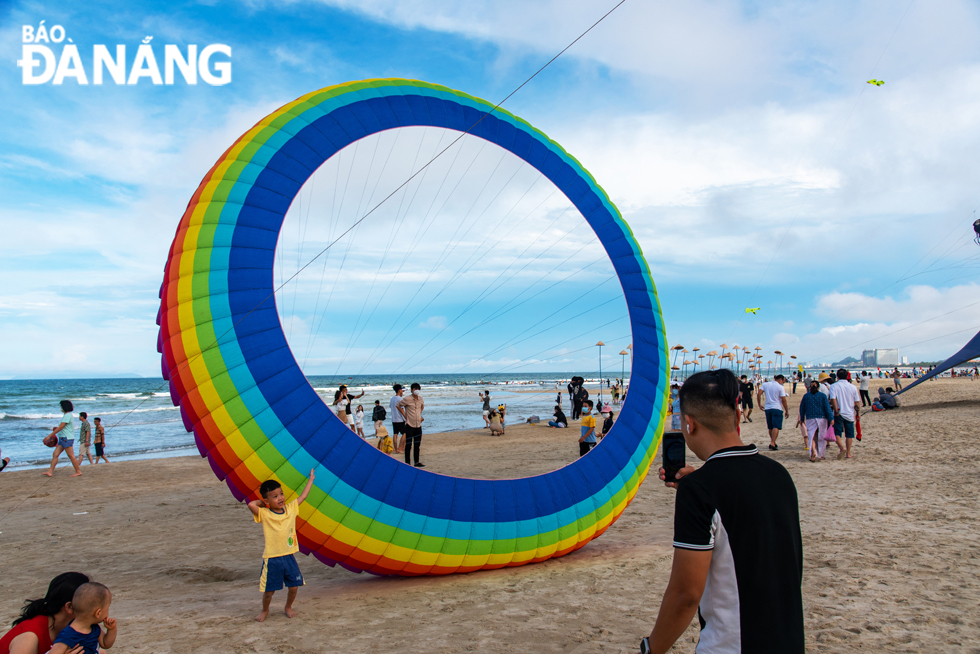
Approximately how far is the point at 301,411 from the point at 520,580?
2.41 meters

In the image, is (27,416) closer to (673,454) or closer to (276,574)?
(276,574)

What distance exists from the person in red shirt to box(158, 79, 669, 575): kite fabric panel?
6.06 ft

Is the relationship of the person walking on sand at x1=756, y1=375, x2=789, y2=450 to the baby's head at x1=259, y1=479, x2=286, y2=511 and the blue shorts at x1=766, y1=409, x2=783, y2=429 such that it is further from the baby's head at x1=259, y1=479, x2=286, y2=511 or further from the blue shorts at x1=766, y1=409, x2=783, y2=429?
the baby's head at x1=259, y1=479, x2=286, y2=511

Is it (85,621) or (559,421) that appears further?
(559,421)

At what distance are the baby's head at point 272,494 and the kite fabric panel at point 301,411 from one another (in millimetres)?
153

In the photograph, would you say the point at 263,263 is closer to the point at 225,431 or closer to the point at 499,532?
the point at 225,431

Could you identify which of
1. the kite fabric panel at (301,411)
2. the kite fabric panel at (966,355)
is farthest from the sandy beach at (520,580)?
the kite fabric panel at (966,355)

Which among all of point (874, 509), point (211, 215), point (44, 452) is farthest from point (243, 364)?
point (44, 452)

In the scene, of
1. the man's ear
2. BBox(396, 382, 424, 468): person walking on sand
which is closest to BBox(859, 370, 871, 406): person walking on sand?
BBox(396, 382, 424, 468): person walking on sand

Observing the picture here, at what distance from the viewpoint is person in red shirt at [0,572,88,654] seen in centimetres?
261

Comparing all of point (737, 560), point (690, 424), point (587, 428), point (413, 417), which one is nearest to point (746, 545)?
point (737, 560)

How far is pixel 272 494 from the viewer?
14.2 ft

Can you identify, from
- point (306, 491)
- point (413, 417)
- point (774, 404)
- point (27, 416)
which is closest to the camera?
point (306, 491)

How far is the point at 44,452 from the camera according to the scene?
18281 mm
